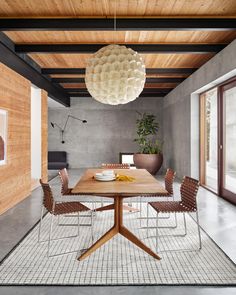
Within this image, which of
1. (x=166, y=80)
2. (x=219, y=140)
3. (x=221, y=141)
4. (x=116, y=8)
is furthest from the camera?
(x=166, y=80)

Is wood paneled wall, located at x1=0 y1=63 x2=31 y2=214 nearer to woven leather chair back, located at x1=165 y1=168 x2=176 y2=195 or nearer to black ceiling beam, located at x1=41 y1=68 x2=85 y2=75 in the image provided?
black ceiling beam, located at x1=41 y1=68 x2=85 y2=75

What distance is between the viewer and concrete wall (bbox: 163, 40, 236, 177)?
5659 mm

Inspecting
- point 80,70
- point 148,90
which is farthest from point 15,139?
point 148,90

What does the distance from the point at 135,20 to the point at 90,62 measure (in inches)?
61.3

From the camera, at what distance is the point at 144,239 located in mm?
3807

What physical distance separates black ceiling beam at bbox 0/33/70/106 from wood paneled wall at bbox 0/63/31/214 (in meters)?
0.14

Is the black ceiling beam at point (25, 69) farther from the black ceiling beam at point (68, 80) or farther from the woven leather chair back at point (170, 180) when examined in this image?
the woven leather chair back at point (170, 180)

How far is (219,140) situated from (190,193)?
3.27 m

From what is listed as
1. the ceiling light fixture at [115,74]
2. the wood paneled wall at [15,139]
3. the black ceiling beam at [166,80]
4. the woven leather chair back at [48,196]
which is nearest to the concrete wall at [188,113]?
the black ceiling beam at [166,80]

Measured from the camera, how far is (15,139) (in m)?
5.66

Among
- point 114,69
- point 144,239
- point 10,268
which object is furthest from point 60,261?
point 114,69

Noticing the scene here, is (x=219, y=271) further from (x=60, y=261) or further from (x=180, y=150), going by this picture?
(x=180, y=150)

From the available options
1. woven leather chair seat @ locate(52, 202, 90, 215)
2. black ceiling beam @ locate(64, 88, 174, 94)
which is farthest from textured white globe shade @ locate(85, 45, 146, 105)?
black ceiling beam @ locate(64, 88, 174, 94)

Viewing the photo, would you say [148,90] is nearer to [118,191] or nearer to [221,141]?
[221,141]
